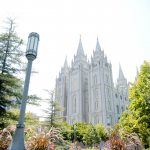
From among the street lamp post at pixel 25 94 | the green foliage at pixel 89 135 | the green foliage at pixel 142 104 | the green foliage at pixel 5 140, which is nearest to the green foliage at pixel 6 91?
the green foliage at pixel 5 140

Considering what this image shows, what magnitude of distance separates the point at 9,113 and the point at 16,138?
5506 millimetres

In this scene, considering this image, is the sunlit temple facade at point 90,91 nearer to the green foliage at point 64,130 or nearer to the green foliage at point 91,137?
the green foliage at point 91,137

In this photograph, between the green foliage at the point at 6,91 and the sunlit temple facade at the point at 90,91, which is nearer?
→ the green foliage at the point at 6,91

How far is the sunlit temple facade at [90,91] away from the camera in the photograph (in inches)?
2242

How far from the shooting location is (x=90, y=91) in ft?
196

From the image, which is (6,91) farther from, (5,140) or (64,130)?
(64,130)

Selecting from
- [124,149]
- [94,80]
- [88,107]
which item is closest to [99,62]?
[94,80]

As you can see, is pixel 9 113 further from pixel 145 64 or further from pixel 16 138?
pixel 145 64

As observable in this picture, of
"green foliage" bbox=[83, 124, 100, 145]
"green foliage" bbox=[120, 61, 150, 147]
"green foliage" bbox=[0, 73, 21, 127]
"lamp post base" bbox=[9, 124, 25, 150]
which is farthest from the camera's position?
"green foliage" bbox=[83, 124, 100, 145]

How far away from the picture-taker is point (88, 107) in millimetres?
60688

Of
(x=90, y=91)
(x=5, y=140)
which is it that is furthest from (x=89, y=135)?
(x=90, y=91)

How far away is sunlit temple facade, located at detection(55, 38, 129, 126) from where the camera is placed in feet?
187

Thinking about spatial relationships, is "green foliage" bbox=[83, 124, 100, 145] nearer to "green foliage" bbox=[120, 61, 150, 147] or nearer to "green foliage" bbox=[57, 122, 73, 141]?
"green foliage" bbox=[57, 122, 73, 141]

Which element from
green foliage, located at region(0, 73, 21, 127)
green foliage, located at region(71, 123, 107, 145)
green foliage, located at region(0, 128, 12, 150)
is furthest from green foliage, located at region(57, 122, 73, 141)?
green foliage, located at region(0, 128, 12, 150)
